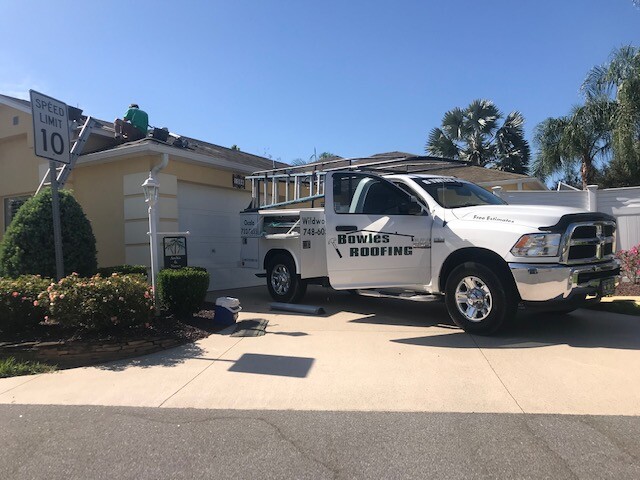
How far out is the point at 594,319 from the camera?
7281 mm

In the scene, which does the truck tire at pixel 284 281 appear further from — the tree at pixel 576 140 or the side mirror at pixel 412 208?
the tree at pixel 576 140

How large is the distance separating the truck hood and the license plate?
3.08 feet

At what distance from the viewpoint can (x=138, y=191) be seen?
10266 millimetres

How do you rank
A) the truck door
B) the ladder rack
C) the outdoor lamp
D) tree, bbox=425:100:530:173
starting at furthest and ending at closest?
tree, bbox=425:100:530:173 → the ladder rack → the outdoor lamp → the truck door

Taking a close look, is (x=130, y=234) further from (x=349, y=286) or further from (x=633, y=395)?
(x=633, y=395)

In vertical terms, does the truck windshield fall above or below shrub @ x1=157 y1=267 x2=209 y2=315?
above

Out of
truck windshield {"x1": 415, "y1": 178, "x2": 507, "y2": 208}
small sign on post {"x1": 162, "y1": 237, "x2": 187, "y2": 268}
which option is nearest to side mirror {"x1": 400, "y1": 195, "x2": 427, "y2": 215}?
truck windshield {"x1": 415, "y1": 178, "x2": 507, "y2": 208}

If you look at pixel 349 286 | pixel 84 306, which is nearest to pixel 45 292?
pixel 84 306

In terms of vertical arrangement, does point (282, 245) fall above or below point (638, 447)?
above

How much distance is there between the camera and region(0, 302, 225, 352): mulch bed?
19.5 feet

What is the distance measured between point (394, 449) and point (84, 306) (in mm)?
4284

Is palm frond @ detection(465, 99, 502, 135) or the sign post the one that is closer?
the sign post

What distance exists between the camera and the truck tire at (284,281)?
30.3ft

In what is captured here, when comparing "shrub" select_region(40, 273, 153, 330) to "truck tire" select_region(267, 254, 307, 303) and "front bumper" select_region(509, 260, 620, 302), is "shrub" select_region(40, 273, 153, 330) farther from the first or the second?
"front bumper" select_region(509, 260, 620, 302)
